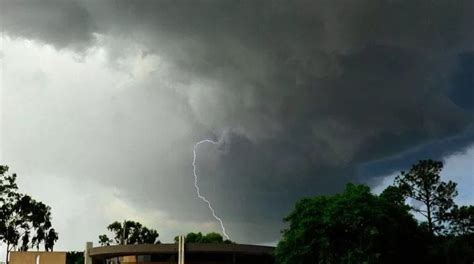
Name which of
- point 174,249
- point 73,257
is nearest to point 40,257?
point 174,249

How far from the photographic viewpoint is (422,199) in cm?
5338

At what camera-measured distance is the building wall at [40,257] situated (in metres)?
44.9

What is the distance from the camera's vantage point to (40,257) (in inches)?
1767

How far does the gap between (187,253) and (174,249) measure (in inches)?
47.9

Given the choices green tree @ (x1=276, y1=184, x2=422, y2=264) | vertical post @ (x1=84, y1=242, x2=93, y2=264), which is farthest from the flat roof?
green tree @ (x1=276, y1=184, x2=422, y2=264)

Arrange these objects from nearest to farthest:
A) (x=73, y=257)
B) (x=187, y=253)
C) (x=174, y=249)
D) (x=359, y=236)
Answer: (x=359, y=236) → (x=174, y=249) → (x=187, y=253) → (x=73, y=257)

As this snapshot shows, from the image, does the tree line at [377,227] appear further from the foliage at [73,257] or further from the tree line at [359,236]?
the foliage at [73,257]

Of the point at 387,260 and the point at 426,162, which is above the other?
the point at 426,162

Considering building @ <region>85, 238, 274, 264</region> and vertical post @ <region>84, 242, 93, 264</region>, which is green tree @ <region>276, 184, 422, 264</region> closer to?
building @ <region>85, 238, 274, 264</region>

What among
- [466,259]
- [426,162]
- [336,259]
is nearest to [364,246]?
[336,259]

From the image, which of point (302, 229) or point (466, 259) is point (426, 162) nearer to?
point (466, 259)

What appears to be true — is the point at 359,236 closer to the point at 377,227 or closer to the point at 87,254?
the point at 377,227

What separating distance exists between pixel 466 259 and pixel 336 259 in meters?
14.2

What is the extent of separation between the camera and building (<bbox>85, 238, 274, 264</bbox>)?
2032 inches
